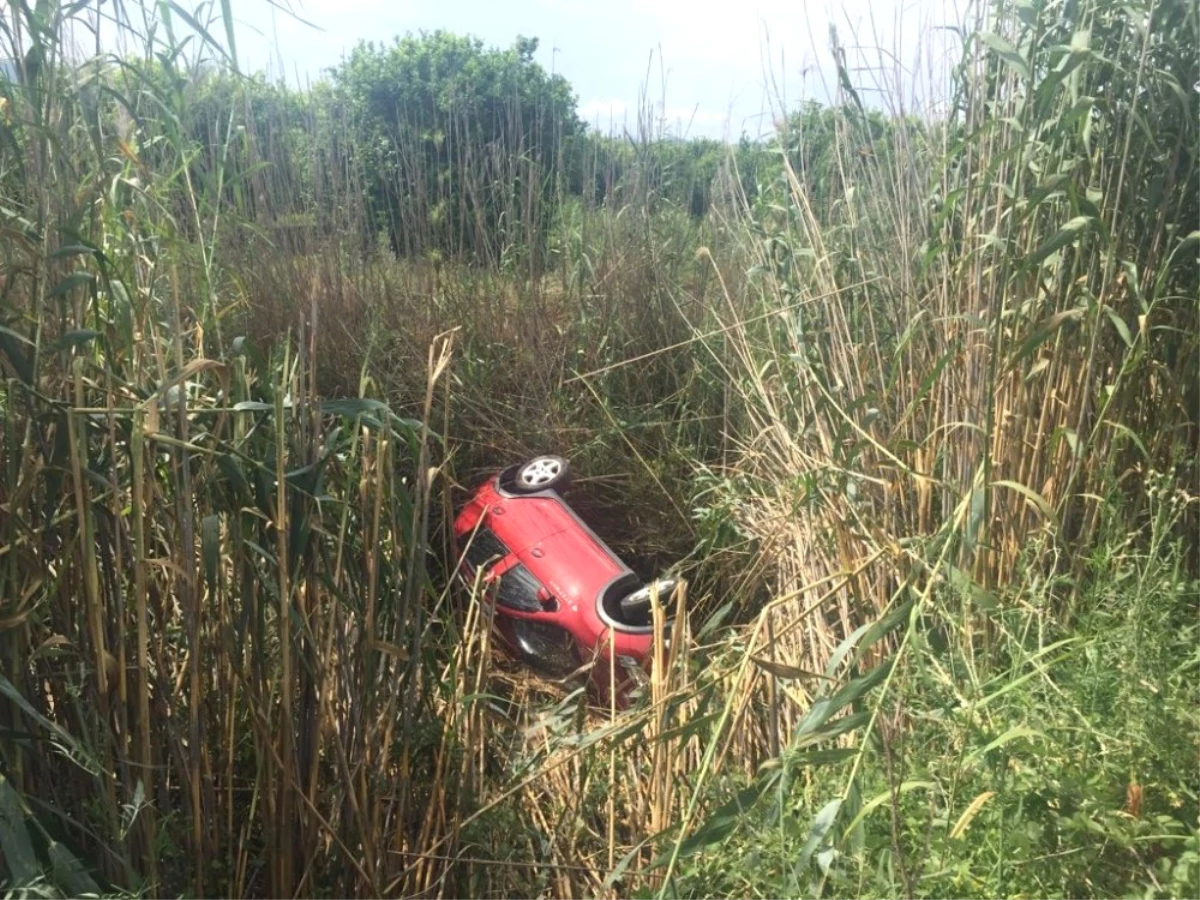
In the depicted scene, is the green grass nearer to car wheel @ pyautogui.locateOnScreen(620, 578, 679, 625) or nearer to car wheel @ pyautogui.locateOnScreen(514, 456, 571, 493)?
car wheel @ pyautogui.locateOnScreen(620, 578, 679, 625)

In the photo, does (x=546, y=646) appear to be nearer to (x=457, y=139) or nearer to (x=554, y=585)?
(x=554, y=585)

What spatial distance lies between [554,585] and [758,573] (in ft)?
1.91

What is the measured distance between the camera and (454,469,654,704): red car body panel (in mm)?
2924

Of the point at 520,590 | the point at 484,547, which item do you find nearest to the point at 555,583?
the point at 520,590

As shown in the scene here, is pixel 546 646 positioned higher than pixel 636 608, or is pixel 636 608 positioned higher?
pixel 636 608

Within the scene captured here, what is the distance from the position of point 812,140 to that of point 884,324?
0.90 m

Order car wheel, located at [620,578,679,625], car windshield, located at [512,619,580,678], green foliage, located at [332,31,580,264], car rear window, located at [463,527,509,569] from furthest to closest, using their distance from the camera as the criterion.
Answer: green foliage, located at [332,31,580,264] → car rear window, located at [463,527,509,569] → car windshield, located at [512,619,580,678] → car wheel, located at [620,578,679,625]

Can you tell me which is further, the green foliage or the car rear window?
the green foliage

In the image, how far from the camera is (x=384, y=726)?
1.79 metres

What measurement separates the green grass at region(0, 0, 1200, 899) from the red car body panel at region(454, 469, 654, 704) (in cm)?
39

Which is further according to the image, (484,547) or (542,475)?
(542,475)

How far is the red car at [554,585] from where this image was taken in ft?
9.57

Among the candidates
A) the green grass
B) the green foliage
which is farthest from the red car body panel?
the green foliage

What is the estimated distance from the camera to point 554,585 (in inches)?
122
